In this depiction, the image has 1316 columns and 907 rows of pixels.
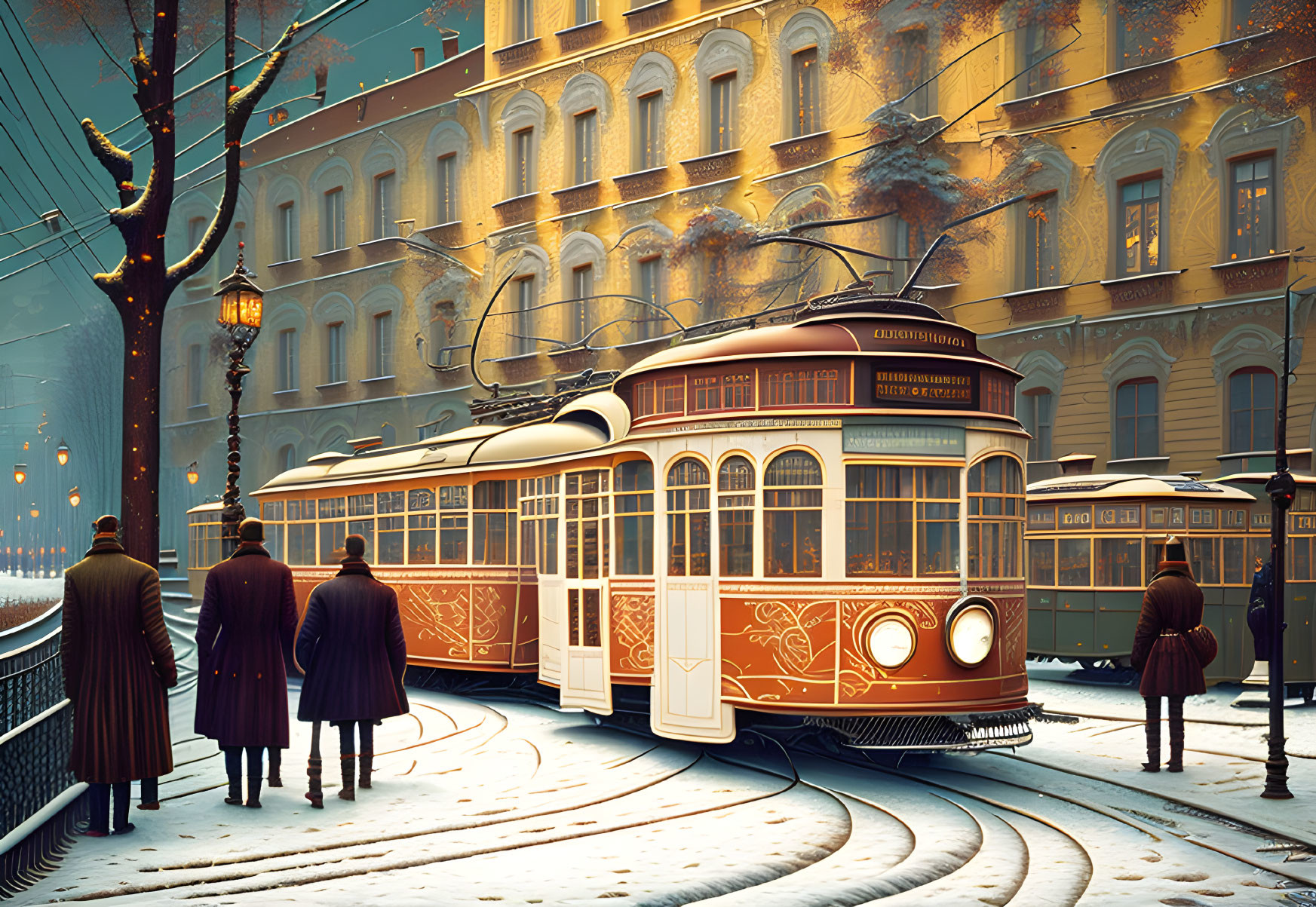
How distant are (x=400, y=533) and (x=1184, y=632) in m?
9.60

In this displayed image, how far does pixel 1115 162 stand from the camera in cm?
2436

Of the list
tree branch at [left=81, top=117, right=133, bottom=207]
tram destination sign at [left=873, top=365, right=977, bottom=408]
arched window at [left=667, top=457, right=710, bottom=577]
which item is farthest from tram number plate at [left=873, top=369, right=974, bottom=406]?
tree branch at [left=81, top=117, right=133, bottom=207]

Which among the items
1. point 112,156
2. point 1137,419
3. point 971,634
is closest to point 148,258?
point 112,156

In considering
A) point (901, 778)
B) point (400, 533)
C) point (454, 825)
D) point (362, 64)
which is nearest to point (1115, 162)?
point (400, 533)

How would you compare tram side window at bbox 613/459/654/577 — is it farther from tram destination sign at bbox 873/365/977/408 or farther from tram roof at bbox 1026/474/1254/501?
tram roof at bbox 1026/474/1254/501

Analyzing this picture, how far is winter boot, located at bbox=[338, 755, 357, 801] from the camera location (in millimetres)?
9438

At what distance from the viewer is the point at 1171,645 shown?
11086 mm

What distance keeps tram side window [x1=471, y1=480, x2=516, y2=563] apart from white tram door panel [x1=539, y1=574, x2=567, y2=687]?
180cm

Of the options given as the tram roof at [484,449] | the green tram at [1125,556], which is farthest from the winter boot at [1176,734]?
the green tram at [1125,556]

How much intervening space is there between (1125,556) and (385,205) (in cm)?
2430

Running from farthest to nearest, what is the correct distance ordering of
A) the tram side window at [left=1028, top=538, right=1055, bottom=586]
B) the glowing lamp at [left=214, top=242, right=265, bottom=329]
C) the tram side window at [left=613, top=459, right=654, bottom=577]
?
1. the tram side window at [left=1028, top=538, right=1055, bottom=586]
2. the glowing lamp at [left=214, top=242, right=265, bottom=329]
3. the tram side window at [left=613, top=459, right=654, bottom=577]

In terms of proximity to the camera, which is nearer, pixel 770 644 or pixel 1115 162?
pixel 770 644

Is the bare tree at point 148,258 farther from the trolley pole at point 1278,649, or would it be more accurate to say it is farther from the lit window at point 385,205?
the lit window at point 385,205

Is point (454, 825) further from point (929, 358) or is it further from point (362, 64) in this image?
point (362, 64)
